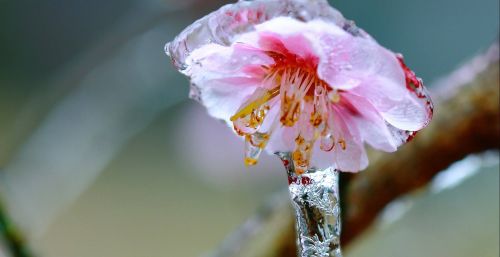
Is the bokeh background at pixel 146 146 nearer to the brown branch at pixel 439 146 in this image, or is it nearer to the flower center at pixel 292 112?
the brown branch at pixel 439 146

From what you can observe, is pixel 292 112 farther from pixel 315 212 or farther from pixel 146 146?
pixel 146 146

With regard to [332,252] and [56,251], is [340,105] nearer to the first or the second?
[332,252]

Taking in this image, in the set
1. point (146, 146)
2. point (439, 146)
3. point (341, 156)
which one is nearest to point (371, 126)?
point (341, 156)

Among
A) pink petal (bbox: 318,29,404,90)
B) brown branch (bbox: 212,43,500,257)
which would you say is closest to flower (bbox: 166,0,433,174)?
pink petal (bbox: 318,29,404,90)

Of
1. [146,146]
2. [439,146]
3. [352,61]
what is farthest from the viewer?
[146,146]

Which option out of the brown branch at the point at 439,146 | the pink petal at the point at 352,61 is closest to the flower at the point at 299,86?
the pink petal at the point at 352,61

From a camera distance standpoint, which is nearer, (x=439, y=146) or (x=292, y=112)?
(x=292, y=112)
